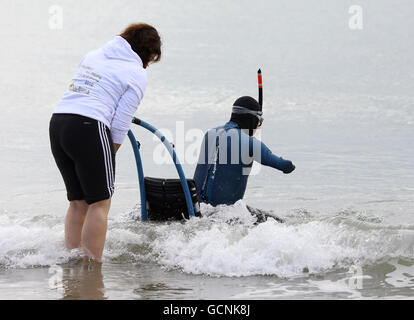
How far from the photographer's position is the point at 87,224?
16.5ft

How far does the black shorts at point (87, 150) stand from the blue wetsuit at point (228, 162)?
139 centimetres

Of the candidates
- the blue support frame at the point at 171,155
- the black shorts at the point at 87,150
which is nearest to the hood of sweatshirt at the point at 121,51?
the black shorts at the point at 87,150

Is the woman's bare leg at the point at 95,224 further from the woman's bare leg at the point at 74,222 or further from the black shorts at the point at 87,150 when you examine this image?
the woman's bare leg at the point at 74,222

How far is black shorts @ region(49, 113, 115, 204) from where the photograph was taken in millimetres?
4832

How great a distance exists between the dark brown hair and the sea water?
1.41 meters

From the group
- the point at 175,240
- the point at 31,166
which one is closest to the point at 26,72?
the point at 31,166

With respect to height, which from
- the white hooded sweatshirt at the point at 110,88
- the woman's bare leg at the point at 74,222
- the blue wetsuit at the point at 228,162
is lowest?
the woman's bare leg at the point at 74,222

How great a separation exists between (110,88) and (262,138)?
8018mm

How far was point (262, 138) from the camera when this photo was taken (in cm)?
1278

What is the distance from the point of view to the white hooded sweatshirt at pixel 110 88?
4867 millimetres

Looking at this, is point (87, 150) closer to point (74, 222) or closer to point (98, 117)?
point (98, 117)
